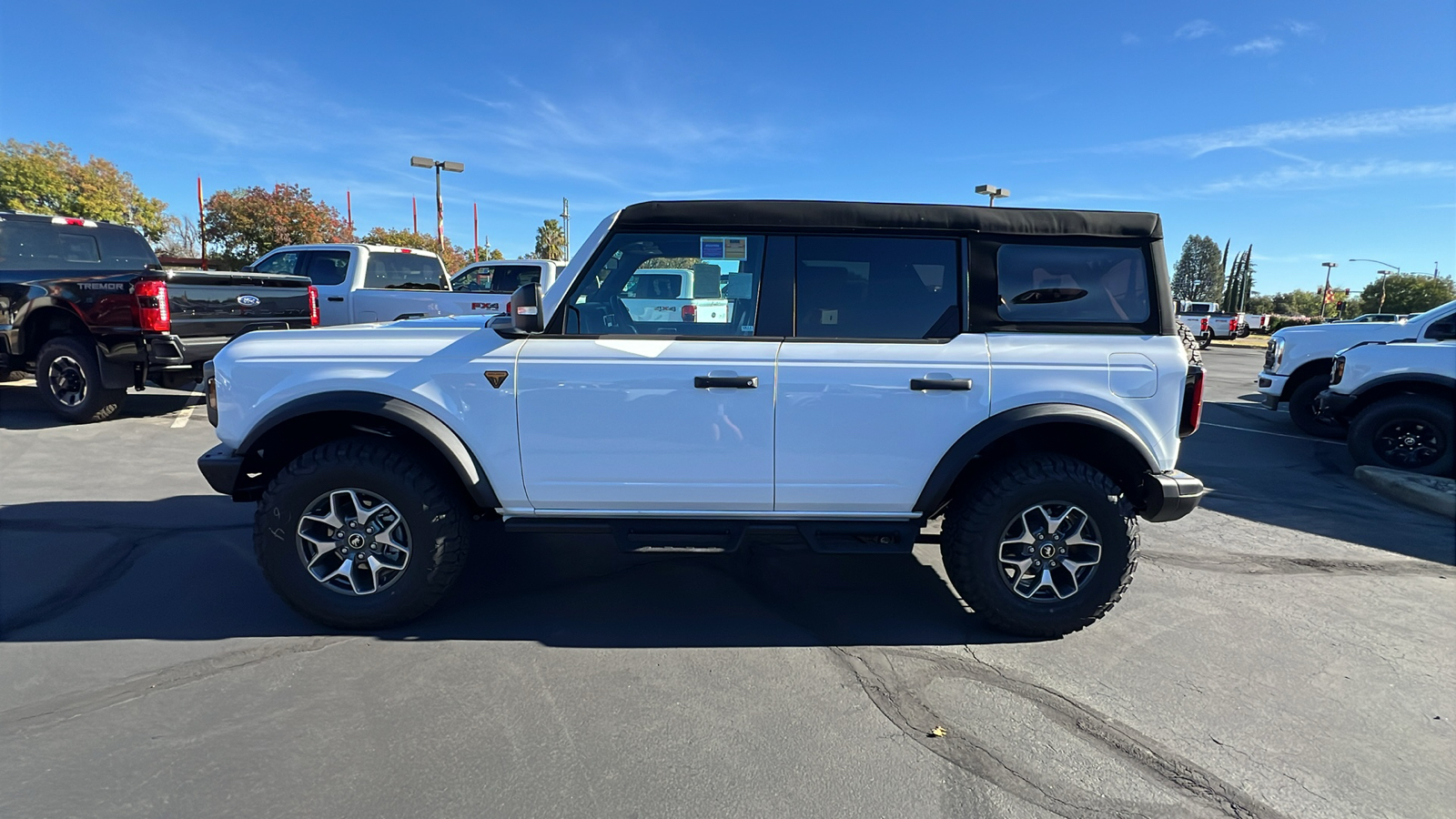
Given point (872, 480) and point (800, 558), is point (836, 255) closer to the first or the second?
point (872, 480)

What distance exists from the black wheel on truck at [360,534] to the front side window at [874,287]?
6.19 feet

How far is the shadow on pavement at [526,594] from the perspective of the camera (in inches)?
132

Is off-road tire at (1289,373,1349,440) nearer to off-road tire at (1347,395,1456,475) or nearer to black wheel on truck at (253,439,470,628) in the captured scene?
off-road tire at (1347,395,1456,475)

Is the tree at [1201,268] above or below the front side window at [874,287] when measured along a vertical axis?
above

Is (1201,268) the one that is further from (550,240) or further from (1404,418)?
(1404,418)

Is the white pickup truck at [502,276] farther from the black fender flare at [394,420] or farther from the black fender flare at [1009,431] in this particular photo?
the black fender flare at [1009,431]

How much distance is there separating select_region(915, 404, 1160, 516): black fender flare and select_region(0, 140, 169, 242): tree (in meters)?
32.0

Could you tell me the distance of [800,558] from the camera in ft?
14.5

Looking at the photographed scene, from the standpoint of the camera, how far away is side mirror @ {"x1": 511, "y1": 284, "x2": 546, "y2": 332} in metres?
3.17

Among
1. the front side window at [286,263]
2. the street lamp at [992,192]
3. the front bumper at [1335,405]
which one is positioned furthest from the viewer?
the street lamp at [992,192]

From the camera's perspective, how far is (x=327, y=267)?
10.7 m

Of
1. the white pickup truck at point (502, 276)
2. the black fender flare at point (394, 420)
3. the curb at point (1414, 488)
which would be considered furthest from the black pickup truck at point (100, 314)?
the curb at point (1414, 488)

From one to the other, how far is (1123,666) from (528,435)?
2.85 metres

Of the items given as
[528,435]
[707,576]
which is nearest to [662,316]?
[528,435]
